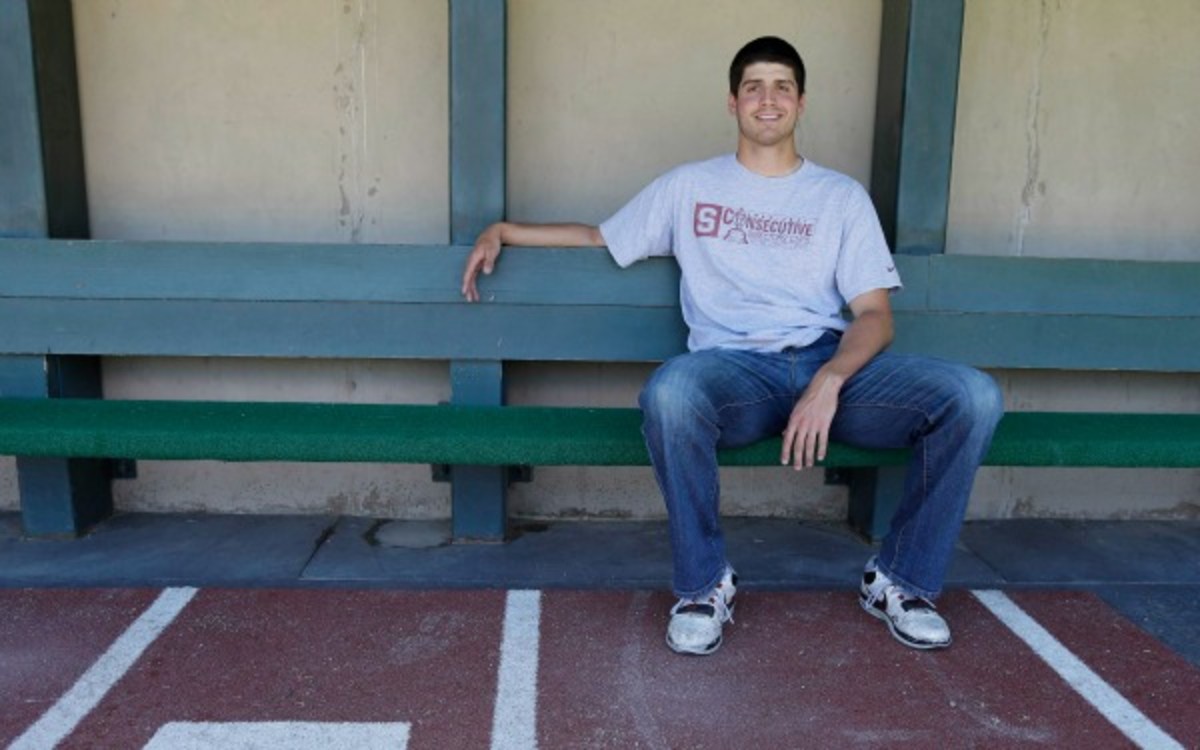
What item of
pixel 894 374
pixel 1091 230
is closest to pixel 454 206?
pixel 894 374

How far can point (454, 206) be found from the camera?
2.95 metres

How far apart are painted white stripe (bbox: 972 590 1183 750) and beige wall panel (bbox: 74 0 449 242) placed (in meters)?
2.10

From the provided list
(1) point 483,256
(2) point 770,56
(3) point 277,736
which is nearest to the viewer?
(3) point 277,736

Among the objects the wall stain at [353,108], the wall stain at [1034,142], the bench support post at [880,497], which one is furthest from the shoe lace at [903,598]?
the wall stain at [353,108]

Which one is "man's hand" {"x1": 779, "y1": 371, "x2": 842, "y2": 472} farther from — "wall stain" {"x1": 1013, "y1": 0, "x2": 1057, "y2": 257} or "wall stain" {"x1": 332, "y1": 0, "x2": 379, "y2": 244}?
"wall stain" {"x1": 332, "y1": 0, "x2": 379, "y2": 244}

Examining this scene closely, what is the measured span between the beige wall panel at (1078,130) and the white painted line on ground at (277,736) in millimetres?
2493

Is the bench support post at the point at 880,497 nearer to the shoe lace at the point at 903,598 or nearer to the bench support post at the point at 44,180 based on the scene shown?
the shoe lace at the point at 903,598

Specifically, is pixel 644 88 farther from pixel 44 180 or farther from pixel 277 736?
pixel 277 736

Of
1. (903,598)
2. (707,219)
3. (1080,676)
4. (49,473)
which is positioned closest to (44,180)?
(49,473)

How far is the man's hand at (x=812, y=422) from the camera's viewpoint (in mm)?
2314

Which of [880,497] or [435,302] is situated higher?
[435,302]

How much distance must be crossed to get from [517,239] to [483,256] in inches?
4.6

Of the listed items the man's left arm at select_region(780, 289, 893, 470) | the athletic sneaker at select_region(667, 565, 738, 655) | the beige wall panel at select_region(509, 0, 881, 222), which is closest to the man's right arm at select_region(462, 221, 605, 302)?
the beige wall panel at select_region(509, 0, 881, 222)

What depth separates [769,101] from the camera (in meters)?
2.55
